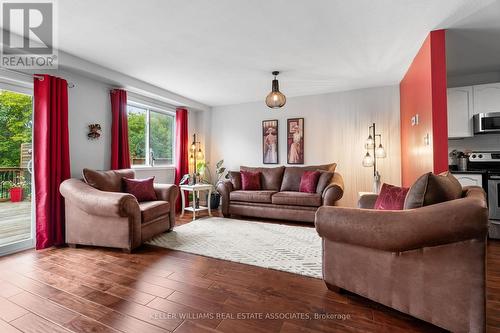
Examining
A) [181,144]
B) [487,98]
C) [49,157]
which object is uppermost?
[487,98]

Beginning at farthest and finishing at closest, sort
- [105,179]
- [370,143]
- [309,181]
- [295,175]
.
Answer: [295,175], [309,181], [370,143], [105,179]

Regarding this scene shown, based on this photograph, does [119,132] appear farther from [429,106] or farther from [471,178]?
[471,178]

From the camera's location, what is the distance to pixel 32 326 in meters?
1.51

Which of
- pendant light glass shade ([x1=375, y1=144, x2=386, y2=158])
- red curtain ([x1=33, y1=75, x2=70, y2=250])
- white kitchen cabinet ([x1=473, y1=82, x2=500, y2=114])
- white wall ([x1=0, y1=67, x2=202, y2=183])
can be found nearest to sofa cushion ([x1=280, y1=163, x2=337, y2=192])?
pendant light glass shade ([x1=375, y1=144, x2=386, y2=158])

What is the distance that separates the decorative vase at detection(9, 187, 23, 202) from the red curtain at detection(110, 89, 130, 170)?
111cm

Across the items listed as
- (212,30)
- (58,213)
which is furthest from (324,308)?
(58,213)

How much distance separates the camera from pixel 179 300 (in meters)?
1.79

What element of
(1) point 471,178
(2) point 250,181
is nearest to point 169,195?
(2) point 250,181

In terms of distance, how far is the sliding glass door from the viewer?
9.25 ft

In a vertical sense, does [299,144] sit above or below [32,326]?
above

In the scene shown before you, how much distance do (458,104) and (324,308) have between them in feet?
12.4

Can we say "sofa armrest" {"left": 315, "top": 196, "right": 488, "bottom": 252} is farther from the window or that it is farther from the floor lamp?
the window

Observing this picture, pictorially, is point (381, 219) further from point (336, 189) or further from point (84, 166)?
point (84, 166)

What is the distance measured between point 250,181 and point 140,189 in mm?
2083
